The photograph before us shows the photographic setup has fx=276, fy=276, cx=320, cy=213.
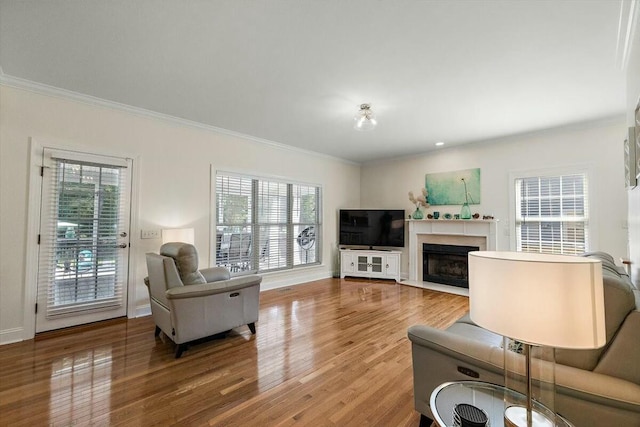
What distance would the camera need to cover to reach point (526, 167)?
4582mm

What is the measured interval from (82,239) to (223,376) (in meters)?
2.41

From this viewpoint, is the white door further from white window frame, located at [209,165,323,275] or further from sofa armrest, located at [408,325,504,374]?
sofa armrest, located at [408,325,504,374]

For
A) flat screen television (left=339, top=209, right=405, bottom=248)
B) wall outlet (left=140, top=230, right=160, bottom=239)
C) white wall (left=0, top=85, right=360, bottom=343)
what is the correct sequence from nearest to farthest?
white wall (left=0, top=85, right=360, bottom=343)
wall outlet (left=140, top=230, right=160, bottom=239)
flat screen television (left=339, top=209, right=405, bottom=248)

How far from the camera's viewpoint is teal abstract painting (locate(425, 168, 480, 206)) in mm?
5113

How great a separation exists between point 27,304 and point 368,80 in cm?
423

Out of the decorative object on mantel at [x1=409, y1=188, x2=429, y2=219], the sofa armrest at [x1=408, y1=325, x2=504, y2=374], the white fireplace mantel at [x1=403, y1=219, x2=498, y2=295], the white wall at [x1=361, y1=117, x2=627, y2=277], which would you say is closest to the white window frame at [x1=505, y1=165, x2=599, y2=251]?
the white wall at [x1=361, y1=117, x2=627, y2=277]

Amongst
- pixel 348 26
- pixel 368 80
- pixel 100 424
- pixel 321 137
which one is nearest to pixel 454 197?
pixel 321 137

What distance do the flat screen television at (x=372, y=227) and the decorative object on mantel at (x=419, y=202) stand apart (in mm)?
324

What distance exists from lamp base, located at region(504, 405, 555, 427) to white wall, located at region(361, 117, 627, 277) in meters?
4.31

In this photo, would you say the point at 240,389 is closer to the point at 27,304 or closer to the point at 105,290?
the point at 105,290

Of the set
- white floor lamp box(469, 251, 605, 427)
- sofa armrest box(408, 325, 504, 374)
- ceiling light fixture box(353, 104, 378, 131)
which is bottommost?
sofa armrest box(408, 325, 504, 374)

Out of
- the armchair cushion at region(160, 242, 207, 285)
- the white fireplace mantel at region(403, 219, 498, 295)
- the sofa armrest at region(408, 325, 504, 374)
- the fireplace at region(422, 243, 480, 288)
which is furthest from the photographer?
the fireplace at region(422, 243, 480, 288)

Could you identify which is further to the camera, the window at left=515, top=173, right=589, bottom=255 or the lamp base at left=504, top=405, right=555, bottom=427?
the window at left=515, top=173, right=589, bottom=255

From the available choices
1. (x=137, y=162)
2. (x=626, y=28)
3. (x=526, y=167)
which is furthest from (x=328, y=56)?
(x=526, y=167)
